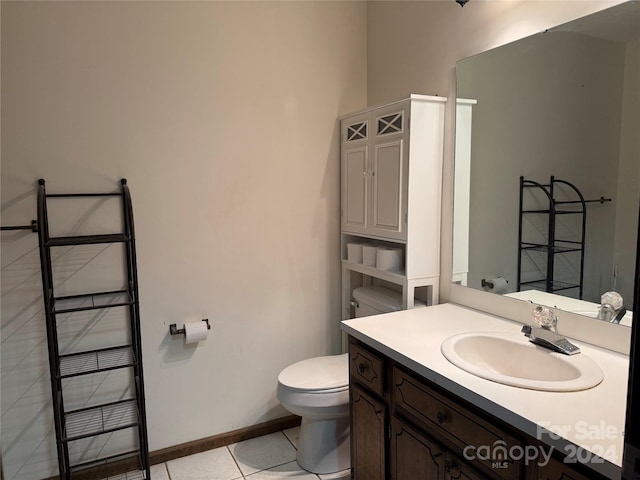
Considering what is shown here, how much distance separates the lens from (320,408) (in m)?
2.09

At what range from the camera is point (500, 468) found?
1173mm

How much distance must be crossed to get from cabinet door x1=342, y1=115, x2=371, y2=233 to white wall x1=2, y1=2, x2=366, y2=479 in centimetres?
10

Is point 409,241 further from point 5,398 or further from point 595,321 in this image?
point 5,398

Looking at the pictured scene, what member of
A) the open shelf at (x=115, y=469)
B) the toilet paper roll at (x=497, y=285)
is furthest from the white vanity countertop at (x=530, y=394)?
the open shelf at (x=115, y=469)

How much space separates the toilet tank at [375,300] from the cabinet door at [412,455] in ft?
2.52

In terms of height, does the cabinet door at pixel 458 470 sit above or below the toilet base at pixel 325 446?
above

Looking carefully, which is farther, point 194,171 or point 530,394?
point 194,171

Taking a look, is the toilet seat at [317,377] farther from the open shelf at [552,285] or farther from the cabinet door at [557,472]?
the cabinet door at [557,472]

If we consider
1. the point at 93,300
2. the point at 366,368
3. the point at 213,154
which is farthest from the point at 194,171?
the point at 366,368

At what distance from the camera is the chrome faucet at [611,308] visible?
147cm

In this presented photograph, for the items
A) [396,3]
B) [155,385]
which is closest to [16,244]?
[155,385]

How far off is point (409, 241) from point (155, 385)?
1.52m

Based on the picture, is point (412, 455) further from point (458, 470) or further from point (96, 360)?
point (96, 360)

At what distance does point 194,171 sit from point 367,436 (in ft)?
4.99
